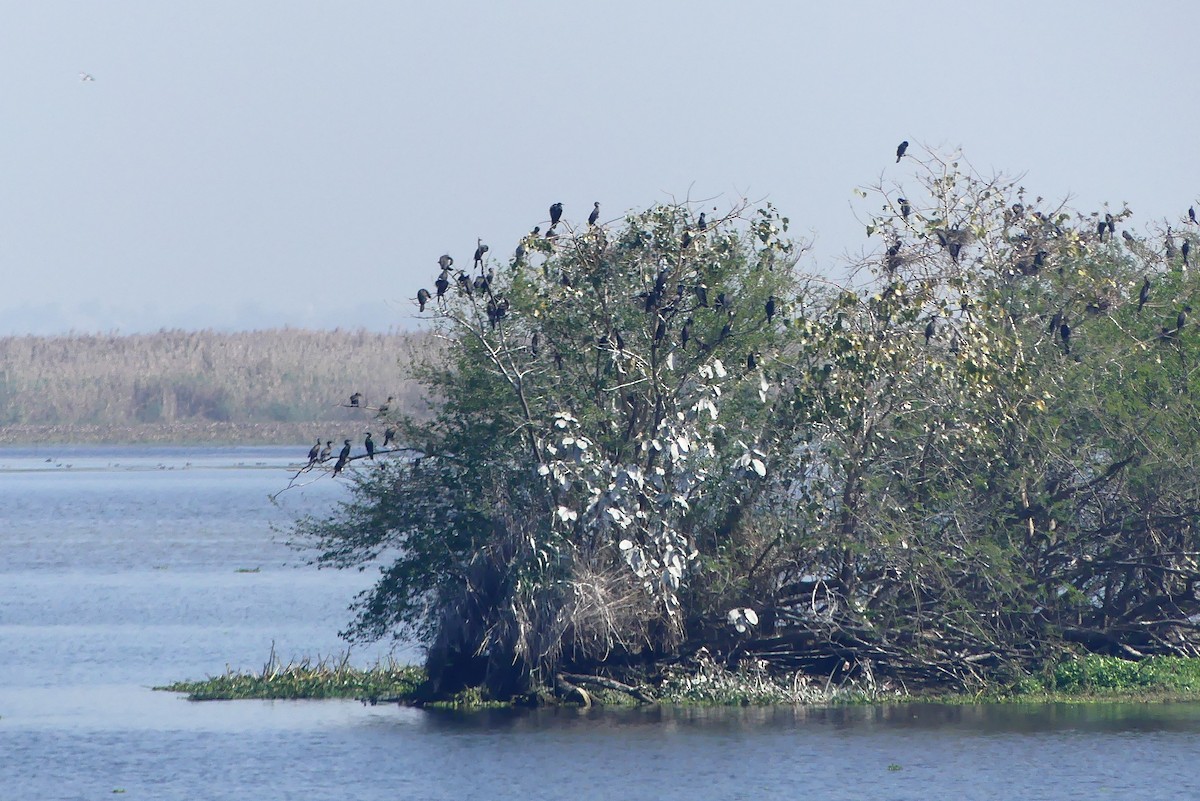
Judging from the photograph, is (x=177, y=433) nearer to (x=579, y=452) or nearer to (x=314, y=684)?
(x=314, y=684)

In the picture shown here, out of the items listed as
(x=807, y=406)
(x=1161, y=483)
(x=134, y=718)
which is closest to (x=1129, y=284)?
(x=1161, y=483)

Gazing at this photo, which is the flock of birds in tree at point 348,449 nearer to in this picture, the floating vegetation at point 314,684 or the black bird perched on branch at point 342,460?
the black bird perched on branch at point 342,460

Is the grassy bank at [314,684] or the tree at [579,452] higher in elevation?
the tree at [579,452]

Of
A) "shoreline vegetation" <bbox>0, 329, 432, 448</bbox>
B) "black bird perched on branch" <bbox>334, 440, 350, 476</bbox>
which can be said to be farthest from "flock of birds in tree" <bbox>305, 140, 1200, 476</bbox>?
"shoreline vegetation" <bbox>0, 329, 432, 448</bbox>

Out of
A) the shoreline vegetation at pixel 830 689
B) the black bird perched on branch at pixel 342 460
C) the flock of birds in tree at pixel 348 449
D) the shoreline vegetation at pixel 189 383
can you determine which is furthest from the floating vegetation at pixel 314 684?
the shoreline vegetation at pixel 189 383

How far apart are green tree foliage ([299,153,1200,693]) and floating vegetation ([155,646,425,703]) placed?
146 centimetres

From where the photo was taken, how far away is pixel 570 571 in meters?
22.0

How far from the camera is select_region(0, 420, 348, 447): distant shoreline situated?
108 m

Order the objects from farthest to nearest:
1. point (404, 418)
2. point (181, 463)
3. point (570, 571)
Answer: point (181, 463)
point (404, 418)
point (570, 571)

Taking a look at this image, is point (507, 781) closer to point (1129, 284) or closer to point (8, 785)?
point (8, 785)

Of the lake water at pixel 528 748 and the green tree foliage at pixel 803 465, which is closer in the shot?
the lake water at pixel 528 748

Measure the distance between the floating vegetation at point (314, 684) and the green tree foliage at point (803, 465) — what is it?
4.79 feet

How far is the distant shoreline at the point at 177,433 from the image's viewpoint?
108 m

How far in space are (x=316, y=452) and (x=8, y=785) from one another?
5.11 metres
